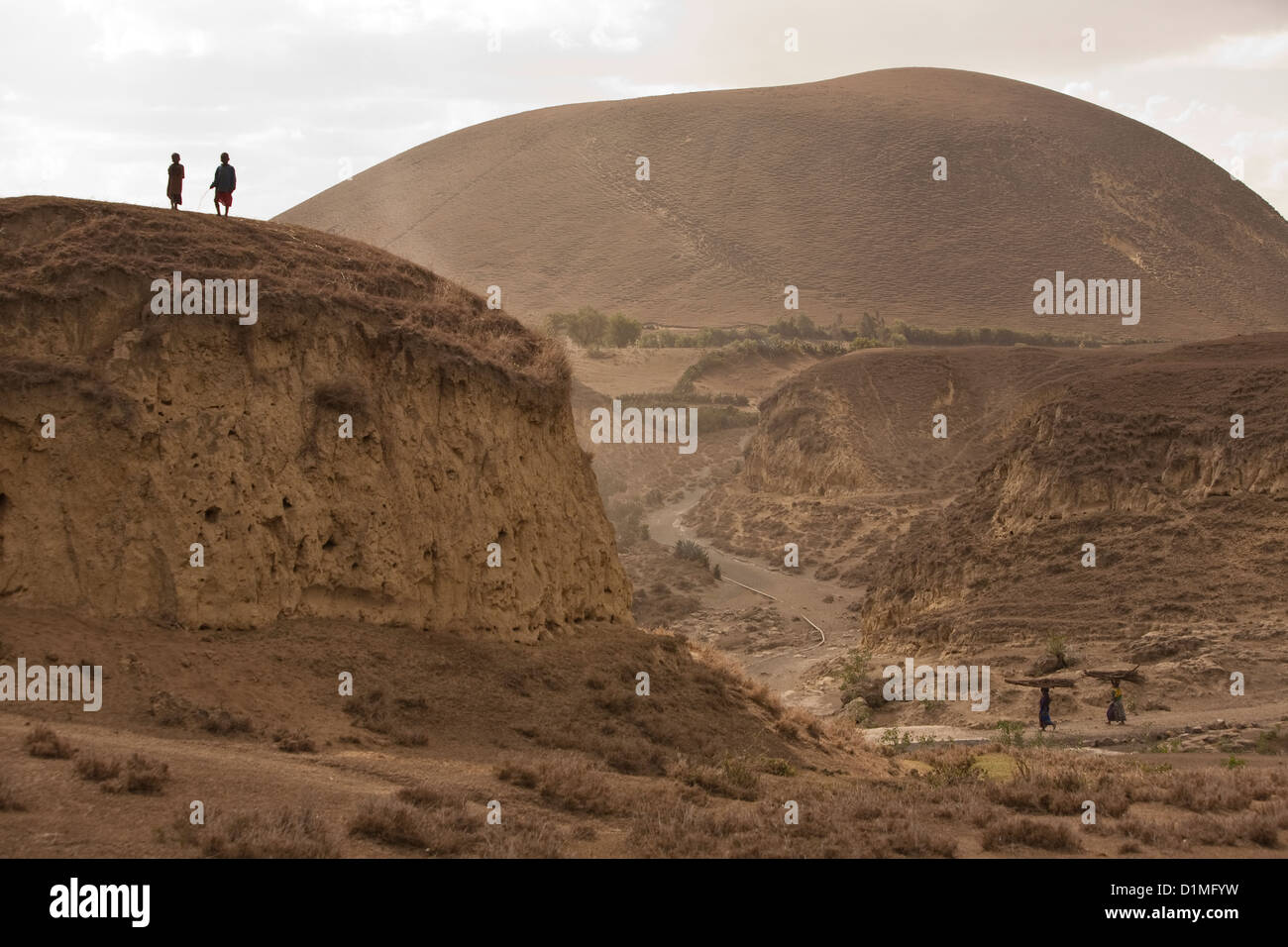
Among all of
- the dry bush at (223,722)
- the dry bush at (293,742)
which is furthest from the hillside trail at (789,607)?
the dry bush at (223,722)

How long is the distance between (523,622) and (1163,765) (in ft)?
27.7

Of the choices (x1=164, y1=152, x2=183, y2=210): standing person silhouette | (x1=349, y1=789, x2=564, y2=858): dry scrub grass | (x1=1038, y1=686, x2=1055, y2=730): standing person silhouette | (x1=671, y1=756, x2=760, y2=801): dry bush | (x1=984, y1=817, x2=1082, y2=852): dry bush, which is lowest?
(x1=1038, y1=686, x2=1055, y2=730): standing person silhouette

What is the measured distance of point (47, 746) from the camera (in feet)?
31.5

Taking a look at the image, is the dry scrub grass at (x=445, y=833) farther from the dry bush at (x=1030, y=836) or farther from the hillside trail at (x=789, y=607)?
the hillside trail at (x=789, y=607)

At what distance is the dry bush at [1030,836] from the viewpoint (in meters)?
10.7

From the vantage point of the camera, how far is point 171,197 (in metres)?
15.9

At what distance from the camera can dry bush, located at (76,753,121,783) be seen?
9289 millimetres

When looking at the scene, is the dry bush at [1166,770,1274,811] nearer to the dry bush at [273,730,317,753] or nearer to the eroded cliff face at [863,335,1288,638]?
the dry bush at [273,730,317,753]

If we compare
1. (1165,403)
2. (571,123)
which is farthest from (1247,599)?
(571,123)

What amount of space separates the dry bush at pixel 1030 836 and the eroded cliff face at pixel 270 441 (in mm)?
6687

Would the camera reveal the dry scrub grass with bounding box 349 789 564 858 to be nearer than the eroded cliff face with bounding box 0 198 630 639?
Yes

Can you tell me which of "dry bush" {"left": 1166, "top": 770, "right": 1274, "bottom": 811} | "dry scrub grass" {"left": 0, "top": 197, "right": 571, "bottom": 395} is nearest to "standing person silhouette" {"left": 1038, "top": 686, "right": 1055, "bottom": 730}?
"dry bush" {"left": 1166, "top": 770, "right": 1274, "bottom": 811}

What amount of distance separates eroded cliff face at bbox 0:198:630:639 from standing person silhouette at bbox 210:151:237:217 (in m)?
1.04
